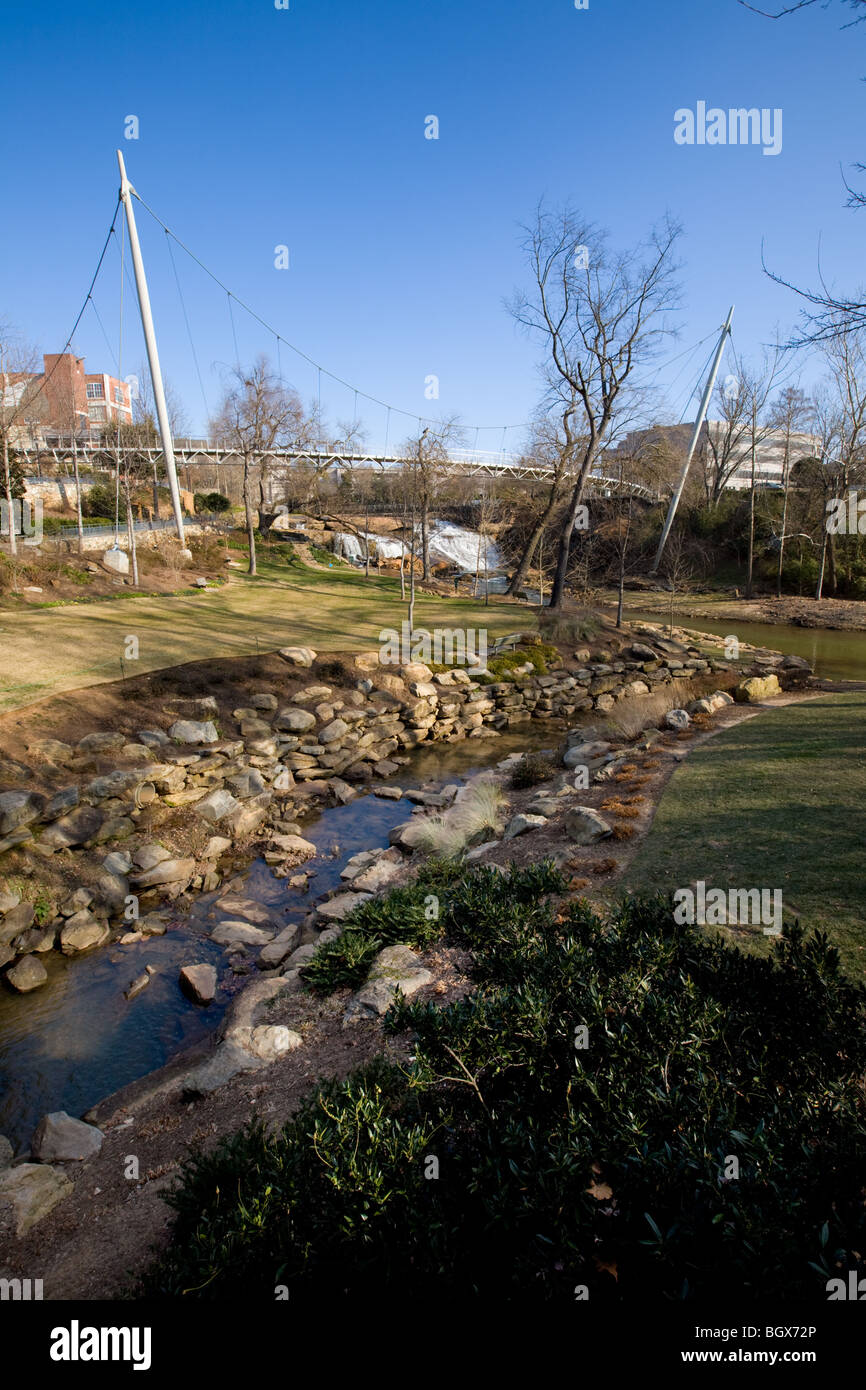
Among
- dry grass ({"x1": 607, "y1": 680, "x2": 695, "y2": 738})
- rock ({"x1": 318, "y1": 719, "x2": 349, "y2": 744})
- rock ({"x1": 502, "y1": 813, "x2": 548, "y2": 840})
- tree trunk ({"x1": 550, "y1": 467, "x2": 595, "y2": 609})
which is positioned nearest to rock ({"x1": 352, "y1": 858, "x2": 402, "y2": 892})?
rock ({"x1": 502, "y1": 813, "x2": 548, "y2": 840})

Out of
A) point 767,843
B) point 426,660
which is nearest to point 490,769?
point 426,660

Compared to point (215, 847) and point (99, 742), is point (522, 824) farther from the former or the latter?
point (99, 742)

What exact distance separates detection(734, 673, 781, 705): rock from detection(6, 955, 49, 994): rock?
14672 mm

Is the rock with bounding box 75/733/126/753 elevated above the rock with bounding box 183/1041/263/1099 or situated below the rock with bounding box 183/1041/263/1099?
above

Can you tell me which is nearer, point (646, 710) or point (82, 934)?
point (82, 934)

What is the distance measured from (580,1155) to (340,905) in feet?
17.5

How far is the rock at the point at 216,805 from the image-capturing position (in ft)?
33.9

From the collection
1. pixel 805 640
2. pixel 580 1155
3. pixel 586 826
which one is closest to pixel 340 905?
pixel 586 826

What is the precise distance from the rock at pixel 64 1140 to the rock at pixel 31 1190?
0.17 m

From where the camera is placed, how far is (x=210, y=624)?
18.3 metres

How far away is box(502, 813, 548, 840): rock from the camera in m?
9.05

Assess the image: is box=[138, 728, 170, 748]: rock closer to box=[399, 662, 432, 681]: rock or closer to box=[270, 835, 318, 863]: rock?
box=[270, 835, 318, 863]: rock

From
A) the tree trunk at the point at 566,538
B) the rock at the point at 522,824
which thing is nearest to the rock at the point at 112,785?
the rock at the point at 522,824
